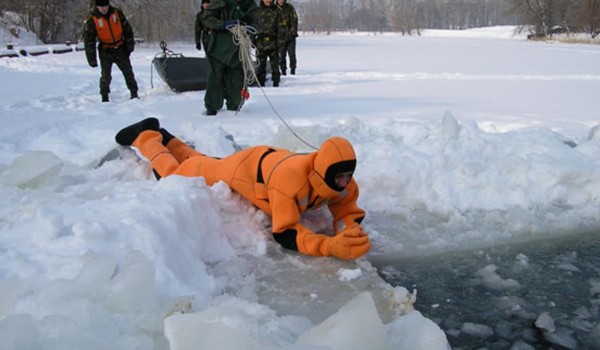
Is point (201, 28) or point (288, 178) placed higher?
point (201, 28)

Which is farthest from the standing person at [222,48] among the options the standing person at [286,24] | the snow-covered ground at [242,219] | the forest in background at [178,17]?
the standing person at [286,24]

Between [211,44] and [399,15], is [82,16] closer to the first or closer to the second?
[211,44]

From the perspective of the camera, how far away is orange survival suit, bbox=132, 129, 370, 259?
2.88m

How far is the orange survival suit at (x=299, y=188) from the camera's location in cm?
288

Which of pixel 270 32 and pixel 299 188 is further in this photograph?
pixel 270 32

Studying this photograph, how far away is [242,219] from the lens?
3275 millimetres

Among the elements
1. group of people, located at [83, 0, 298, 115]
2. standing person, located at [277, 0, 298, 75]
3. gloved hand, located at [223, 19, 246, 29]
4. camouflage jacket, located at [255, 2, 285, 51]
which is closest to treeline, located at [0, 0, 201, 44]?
standing person, located at [277, 0, 298, 75]

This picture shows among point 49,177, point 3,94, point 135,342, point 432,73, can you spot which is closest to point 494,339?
point 135,342

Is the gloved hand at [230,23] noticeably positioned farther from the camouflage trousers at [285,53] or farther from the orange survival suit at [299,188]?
the camouflage trousers at [285,53]

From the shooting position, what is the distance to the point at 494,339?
2.36m

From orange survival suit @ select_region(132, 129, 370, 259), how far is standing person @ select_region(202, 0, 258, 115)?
2854 millimetres

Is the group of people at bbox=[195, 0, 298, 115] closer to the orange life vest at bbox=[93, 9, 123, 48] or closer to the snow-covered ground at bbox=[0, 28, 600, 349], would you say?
the snow-covered ground at bbox=[0, 28, 600, 349]

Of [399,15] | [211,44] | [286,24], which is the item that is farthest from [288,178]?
[399,15]

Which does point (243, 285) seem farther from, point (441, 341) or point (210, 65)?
point (210, 65)
